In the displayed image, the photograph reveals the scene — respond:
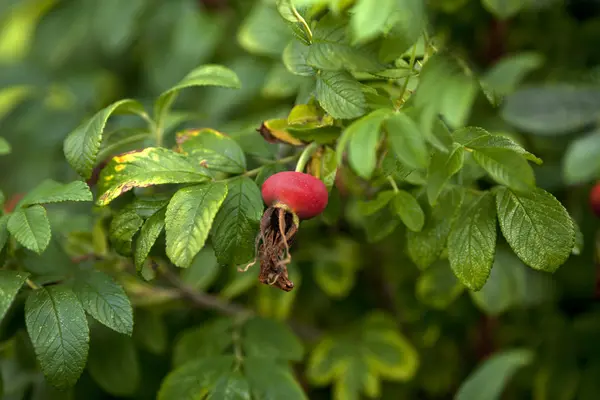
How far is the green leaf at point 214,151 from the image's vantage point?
85 centimetres

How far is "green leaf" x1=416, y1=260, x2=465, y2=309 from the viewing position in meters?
1.18

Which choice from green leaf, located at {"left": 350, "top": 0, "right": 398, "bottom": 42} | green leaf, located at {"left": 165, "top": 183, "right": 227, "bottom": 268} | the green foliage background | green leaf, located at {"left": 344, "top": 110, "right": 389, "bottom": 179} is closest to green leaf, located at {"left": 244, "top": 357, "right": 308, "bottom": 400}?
the green foliage background

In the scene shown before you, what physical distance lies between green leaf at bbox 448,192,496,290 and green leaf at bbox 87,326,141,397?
540mm

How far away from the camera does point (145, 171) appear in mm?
797

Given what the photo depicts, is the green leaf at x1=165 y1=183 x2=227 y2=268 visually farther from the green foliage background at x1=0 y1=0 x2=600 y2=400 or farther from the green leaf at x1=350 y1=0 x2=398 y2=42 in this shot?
the green leaf at x1=350 y1=0 x2=398 y2=42

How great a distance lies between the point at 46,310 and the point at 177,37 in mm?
970

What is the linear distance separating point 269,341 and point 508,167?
56 centimetres

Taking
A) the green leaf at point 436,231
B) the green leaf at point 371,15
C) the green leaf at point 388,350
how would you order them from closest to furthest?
1. the green leaf at point 371,15
2. the green leaf at point 436,231
3. the green leaf at point 388,350

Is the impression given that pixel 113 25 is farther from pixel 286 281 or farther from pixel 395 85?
pixel 286 281

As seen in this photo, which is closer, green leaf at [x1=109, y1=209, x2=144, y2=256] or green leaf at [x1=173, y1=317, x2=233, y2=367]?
green leaf at [x1=109, y1=209, x2=144, y2=256]

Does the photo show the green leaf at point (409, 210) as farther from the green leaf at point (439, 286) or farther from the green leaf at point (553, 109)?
the green leaf at point (553, 109)

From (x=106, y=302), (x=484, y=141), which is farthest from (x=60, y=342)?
(x=484, y=141)

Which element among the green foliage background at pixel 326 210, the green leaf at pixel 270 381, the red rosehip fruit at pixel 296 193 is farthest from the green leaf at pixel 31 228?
the green leaf at pixel 270 381

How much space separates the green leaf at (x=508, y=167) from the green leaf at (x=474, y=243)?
10cm
